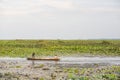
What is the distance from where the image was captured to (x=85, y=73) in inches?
972

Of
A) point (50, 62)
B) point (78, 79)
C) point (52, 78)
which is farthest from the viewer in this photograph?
point (50, 62)

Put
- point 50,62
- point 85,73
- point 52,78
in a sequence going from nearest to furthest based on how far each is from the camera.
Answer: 1. point 52,78
2. point 85,73
3. point 50,62

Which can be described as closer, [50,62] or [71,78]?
[71,78]

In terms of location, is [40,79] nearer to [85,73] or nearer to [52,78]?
[52,78]

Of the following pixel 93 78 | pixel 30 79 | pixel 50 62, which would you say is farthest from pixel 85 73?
pixel 50 62

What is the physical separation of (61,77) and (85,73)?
9.79 ft

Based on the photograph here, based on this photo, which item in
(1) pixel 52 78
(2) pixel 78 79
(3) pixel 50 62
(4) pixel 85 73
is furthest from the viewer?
(3) pixel 50 62

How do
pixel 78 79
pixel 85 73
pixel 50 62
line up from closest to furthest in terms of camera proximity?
pixel 78 79, pixel 85 73, pixel 50 62

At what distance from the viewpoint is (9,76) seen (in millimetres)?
22391

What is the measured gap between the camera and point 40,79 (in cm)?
2147

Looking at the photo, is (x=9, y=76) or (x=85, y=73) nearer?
(x=9, y=76)

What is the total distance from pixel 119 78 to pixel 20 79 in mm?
5797

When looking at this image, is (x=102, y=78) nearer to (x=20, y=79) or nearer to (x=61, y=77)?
(x=61, y=77)

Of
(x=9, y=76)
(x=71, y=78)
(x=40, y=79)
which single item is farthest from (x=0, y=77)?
(x=71, y=78)
